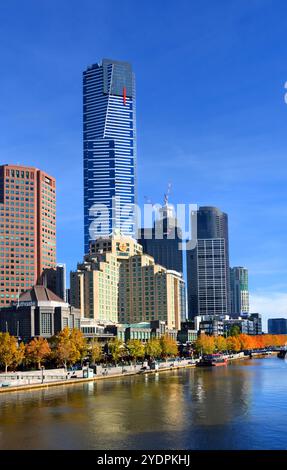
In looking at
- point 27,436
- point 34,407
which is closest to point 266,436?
point 27,436

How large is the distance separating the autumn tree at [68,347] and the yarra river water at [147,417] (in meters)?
32.9

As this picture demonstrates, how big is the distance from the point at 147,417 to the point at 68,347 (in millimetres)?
78111

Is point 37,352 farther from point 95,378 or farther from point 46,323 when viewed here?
point 46,323

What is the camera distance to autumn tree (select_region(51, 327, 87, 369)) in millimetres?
153500

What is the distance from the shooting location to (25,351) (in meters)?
157

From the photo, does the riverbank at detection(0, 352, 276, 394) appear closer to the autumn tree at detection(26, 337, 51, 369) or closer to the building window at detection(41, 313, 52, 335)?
the autumn tree at detection(26, 337, 51, 369)

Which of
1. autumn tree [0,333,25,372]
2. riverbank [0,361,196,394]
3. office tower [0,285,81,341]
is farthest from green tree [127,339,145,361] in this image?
autumn tree [0,333,25,372]

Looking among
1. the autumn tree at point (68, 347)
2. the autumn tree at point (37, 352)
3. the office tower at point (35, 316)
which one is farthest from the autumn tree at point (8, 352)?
the office tower at point (35, 316)

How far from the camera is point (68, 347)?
154250mm

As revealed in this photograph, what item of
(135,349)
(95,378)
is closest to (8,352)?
(95,378)

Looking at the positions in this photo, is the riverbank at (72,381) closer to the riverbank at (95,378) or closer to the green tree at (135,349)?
the riverbank at (95,378)

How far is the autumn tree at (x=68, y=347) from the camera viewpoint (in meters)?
154
